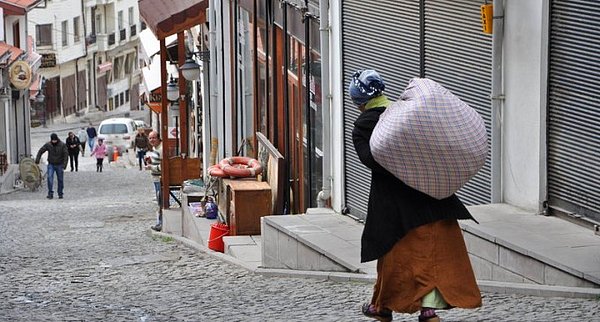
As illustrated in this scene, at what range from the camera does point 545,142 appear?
9.85m

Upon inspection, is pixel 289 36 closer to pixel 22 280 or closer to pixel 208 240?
pixel 208 240

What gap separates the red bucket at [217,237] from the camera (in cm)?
1582

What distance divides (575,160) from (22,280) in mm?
6044

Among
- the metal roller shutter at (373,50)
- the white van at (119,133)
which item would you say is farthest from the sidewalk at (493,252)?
the white van at (119,133)

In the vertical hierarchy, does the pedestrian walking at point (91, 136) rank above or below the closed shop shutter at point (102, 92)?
below

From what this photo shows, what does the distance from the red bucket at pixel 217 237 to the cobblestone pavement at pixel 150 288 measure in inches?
12.9

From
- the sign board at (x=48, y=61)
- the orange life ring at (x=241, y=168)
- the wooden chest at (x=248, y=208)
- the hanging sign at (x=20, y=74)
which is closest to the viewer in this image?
the wooden chest at (x=248, y=208)

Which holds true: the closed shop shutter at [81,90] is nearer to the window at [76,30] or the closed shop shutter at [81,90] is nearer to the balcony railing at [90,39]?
the balcony railing at [90,39]

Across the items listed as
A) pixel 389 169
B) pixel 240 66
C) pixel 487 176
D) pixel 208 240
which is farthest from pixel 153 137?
pixel 389 169

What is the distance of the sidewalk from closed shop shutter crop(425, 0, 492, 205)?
728 mm

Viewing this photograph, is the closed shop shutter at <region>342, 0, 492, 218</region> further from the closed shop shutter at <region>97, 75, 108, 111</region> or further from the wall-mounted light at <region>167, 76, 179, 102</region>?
the closed shop shutter at <region>97, 75, 108, 111</region>

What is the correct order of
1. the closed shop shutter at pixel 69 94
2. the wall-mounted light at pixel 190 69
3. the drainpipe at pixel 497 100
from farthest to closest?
1. the closed shop shutter at pixel 69 94
2. the wall-mounted light at pixel 190 69
3. the drainpipe at pixel 497 100

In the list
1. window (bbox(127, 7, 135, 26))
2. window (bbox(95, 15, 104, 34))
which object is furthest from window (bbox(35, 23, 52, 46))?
window (bbox(127, 7, 135, 26))

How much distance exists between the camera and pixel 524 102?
1012 cm
